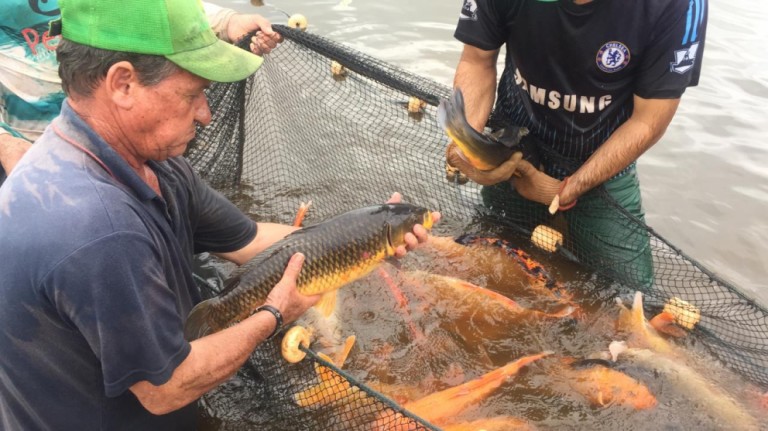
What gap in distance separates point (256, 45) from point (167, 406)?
9.17 ft

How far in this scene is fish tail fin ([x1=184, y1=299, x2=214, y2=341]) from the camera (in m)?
2.38

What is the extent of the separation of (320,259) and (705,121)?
265 inches

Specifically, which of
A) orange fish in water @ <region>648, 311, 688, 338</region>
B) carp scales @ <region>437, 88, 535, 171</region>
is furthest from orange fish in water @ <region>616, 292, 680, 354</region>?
carp scales @ <region>437, 88, 535, 171</region>

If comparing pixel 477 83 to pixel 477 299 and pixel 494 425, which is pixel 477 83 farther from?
pixel 494 425

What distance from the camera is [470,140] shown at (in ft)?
12.1

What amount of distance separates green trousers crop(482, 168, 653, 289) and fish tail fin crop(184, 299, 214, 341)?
2863mm

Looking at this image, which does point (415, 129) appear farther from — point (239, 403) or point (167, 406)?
point (167, 406)

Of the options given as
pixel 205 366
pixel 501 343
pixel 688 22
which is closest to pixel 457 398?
pixel 501 343

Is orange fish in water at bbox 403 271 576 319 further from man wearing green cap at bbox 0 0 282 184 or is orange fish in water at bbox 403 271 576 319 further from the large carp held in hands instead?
man wearing green cap at bbox 0 0 282 184

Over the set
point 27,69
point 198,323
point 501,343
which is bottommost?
point 501,343

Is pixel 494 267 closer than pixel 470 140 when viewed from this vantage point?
No

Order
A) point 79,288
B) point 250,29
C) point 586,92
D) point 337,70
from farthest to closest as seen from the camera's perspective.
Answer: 1. point 337,70
2. point 250,29
3. point 586,92
4. point 79,288

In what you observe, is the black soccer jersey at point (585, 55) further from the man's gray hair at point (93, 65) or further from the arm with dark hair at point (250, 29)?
the man's gray hair at point (93, 65)

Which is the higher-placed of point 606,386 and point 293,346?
point 293,346
